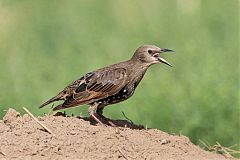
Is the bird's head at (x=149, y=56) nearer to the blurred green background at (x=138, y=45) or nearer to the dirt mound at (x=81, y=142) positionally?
the dirt mound at (x=81, y=142)

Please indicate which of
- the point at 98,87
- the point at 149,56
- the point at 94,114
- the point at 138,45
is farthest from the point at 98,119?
the point at 138,45

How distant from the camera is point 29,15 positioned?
20.2 m

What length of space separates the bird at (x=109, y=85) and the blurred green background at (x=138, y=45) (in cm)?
293

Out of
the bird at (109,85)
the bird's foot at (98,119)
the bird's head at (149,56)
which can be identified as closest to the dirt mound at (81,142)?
the bird's foot at (98,119)

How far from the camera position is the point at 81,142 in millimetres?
8477

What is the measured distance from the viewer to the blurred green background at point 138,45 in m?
13.3

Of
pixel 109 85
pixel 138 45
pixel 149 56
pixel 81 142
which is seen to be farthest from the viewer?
pixel 138 45

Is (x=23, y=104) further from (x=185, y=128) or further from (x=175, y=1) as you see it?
(x=175, y=1)

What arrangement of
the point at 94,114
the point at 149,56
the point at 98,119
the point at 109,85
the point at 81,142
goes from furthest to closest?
the point at 149,56 < the point at 109,85 < the point at 94,114 < the point at 98,119 < the point at 81,142

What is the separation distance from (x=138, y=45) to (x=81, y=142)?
29.8 feet

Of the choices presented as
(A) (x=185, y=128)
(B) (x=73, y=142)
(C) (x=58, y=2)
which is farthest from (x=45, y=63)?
(B) (x=73, y=142)

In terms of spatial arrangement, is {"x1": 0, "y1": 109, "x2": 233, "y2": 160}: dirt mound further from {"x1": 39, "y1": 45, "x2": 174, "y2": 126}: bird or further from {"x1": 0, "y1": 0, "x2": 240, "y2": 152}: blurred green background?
{"x1": 0, "y1": 0, "x2": 240, "y2": 152}: blurred green background

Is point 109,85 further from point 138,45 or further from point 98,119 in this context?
point 138,45

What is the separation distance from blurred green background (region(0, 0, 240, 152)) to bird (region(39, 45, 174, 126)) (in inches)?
115
